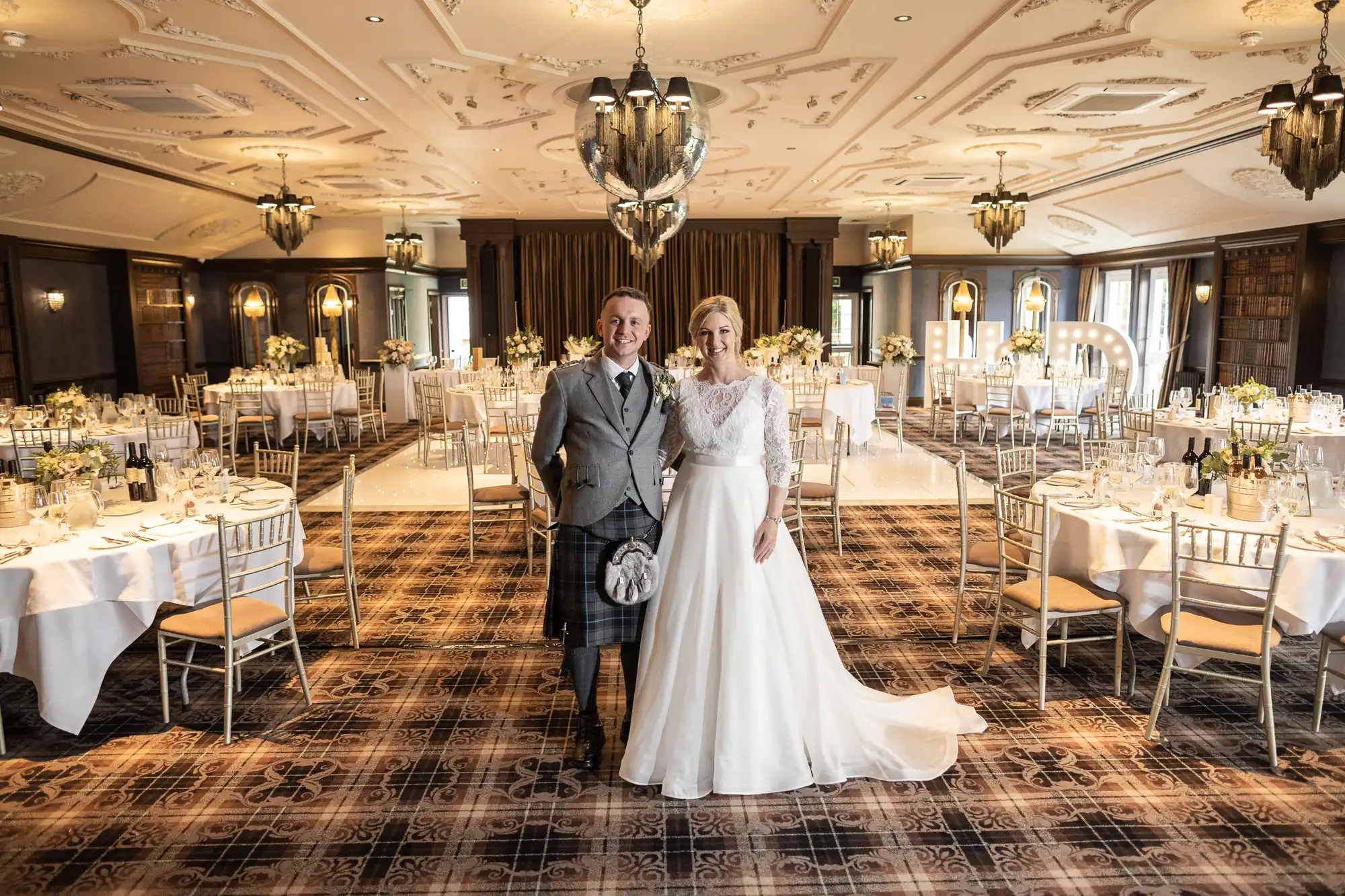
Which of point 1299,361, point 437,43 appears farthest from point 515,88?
point 1299,361

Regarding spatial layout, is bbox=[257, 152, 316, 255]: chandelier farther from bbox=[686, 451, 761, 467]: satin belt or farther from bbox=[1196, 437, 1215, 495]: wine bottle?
bbox=[1196, 437, 1215, 495]: wine bottle

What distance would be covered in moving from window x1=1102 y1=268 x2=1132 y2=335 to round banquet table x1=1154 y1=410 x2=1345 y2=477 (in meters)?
8.33

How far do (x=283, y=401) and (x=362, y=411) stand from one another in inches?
53.1

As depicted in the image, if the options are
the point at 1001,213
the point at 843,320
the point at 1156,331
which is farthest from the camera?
the point at 843,320

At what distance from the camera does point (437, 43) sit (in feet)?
19.6

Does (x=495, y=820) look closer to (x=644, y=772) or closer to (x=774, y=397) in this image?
(x=644, y=772)

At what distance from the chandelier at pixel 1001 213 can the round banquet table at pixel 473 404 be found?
5.39m

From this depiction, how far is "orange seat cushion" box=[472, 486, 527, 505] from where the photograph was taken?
21.0 feet

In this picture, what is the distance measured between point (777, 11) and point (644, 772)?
4269 millimetres

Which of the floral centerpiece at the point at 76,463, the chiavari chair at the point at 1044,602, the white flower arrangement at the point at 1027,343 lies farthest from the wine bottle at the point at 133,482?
the white flower arrangement at the point at 1027,343

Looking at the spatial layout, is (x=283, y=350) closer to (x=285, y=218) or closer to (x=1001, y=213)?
(x=285, y=218)

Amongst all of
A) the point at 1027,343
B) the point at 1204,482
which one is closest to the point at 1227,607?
the point at 1204,482

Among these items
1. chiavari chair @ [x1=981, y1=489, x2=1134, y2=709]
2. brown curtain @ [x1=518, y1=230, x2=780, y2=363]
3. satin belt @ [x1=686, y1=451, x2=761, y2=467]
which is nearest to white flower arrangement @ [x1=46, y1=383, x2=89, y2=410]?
satin belt @ [x1=686, y1=451, x2=761, y2=467]

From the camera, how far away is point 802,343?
12.3 meters
